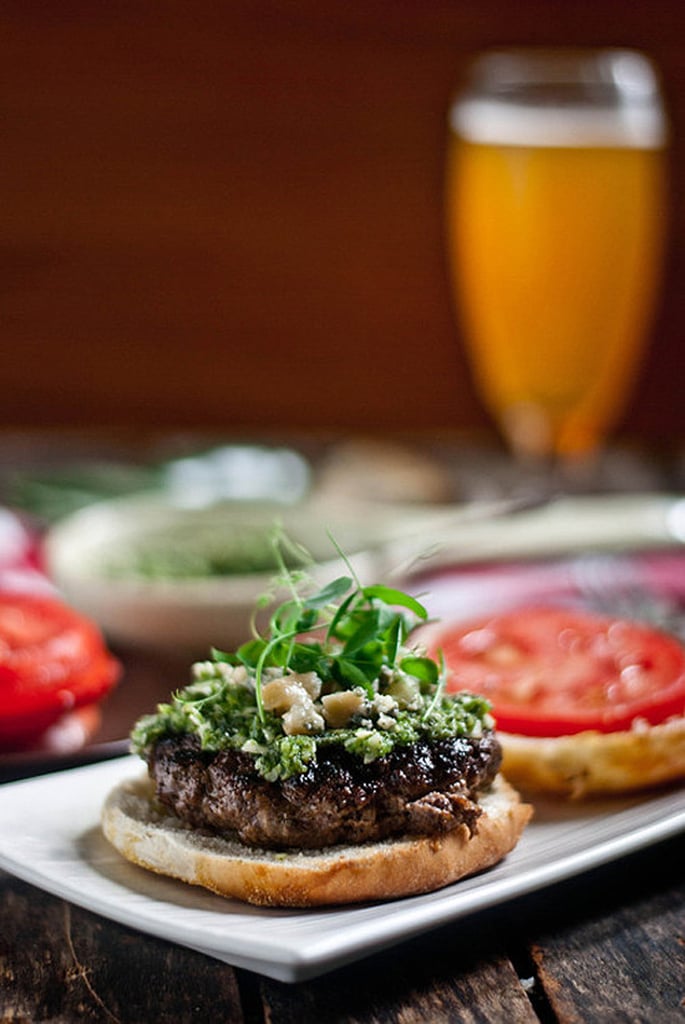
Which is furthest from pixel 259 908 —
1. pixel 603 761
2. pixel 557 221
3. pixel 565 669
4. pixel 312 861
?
pixel 557 221

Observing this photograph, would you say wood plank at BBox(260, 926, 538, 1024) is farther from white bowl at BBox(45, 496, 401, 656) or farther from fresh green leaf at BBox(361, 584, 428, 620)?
white bowl at BBox(45, 496, 401, 656)

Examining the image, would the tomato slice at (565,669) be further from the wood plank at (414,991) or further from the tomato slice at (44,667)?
the tomato slice at (44,667)

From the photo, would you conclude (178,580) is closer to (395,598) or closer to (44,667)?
(44,667)

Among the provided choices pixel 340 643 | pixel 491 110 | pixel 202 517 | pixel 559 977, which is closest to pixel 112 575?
pixel 202 517

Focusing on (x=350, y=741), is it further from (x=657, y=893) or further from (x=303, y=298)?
(x=303, y=298)

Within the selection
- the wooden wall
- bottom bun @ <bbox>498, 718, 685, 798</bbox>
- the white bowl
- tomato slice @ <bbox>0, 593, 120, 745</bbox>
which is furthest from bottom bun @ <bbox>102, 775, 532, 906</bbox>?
the wooden wall

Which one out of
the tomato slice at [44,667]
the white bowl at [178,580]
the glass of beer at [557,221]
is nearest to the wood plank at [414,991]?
the tomato slice at [44,667]
